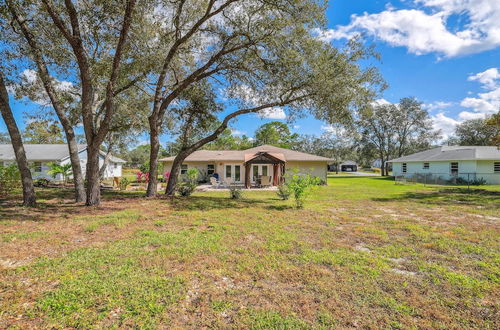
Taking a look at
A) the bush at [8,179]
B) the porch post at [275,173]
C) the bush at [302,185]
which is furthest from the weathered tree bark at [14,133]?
the porch post at [275,173]

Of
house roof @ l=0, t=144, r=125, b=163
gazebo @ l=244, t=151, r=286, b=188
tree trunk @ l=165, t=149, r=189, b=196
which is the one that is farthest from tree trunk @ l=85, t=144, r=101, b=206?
house roof @ l=0, t=144, r=125, b=163

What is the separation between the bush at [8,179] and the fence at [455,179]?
2778 centimetres

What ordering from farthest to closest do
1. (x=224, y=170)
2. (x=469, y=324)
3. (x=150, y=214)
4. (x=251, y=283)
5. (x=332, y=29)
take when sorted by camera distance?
(x=224, y=170)
(x=332, y=29)
(x=150, y=214)
(x=251, y=283)
(x=469, y=324)

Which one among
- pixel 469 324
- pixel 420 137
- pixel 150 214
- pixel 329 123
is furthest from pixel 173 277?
pixel 420 137

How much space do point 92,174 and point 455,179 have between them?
28.1 meters

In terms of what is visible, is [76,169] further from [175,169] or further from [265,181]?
[265,181]

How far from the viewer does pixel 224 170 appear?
21875mm

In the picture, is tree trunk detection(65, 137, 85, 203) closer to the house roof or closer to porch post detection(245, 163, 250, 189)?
porch post detection(245, 163, 250, 189)

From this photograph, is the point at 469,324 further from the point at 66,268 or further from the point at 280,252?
the point at 66,268

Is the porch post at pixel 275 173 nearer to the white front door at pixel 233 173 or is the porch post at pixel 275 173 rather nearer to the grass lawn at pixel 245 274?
the white front door at pixel 233 173

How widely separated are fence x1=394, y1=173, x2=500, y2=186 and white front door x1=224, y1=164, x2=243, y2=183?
16.3 meters

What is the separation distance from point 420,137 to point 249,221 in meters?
43.1

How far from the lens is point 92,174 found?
8484 millimetres

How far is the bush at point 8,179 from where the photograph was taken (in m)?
10.3
